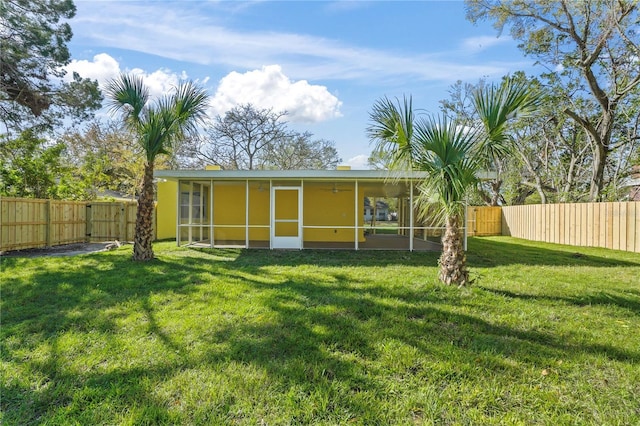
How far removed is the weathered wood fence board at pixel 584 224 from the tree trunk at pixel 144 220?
14008 mm

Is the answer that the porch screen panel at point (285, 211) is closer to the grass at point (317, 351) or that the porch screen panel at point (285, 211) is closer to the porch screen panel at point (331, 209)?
the porch screen panel at point (331, 209)

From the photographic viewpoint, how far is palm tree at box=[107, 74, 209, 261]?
757cm

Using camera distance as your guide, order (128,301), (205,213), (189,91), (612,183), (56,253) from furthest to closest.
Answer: (612,183) → (205,213) → (56,253) → (189,91) → (128,301)

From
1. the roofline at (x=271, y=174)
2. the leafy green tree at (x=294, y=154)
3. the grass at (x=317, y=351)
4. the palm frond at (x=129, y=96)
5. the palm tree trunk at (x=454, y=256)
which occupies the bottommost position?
the grass at (x=317, y=351)

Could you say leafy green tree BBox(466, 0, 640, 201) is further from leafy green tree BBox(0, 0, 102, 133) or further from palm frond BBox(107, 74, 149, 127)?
leafy green tree BBox(0, 0, 102, 133)

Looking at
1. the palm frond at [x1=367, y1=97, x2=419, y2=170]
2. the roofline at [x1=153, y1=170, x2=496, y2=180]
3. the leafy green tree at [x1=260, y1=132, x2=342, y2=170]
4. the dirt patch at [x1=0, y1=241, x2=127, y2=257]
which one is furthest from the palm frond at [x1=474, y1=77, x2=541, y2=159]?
the leafy green tree at [x1=260, y1=132, x2=342, y2=170]

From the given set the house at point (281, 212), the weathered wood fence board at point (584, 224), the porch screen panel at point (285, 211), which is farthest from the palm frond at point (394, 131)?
the weathered wood fence board at point (584, 224)

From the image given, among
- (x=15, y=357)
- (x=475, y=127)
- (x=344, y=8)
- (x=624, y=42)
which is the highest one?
(x=624, y=42)

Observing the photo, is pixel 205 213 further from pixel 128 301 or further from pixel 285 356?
pixel 285 356

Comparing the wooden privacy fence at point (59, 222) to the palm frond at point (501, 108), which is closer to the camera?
the palm frond at point (501, 108)

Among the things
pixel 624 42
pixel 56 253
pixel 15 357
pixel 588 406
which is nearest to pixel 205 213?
pixel 56 253

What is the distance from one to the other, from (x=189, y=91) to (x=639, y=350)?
8.73 metres

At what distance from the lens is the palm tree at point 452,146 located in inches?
193

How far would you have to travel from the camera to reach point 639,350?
10.6 feet
